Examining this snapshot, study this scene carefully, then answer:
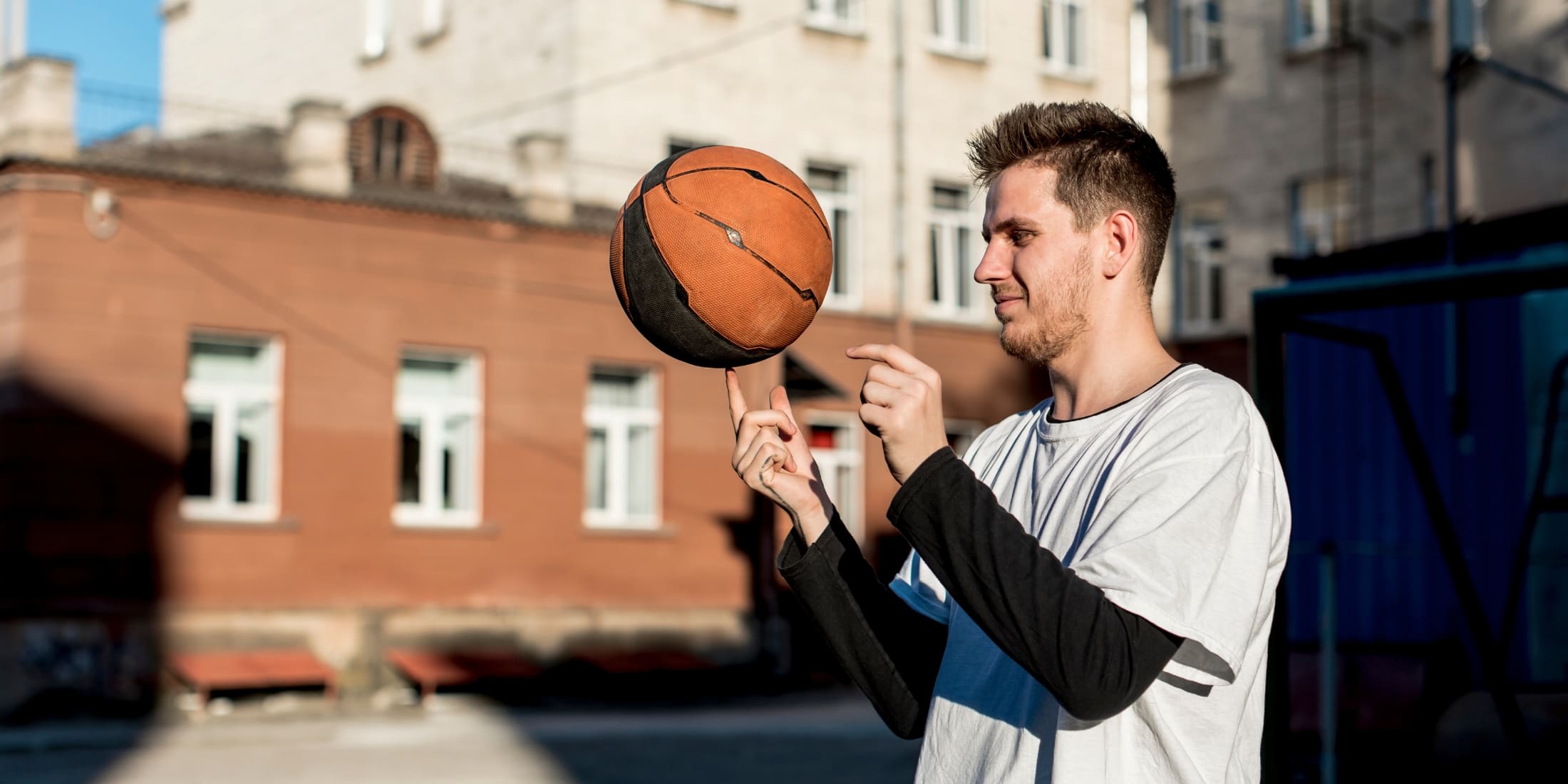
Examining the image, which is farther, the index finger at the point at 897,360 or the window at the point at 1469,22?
the window at the point at 1469,22

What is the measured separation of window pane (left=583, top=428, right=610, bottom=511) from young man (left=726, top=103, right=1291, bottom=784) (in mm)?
18092

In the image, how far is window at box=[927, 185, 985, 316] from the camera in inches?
991

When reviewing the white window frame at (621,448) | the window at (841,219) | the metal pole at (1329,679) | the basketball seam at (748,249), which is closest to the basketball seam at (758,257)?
the basketball seam at (748,249)

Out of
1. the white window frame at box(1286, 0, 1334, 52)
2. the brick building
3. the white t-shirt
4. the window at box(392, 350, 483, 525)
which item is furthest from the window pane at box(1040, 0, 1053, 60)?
the white t-shirt

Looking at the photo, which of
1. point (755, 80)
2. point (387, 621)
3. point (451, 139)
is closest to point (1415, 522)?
point (387, 621)

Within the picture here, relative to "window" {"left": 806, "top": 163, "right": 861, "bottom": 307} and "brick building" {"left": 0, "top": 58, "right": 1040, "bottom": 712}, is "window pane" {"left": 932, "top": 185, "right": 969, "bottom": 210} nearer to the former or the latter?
"window" {"left": 806, "top": 163, "right": 861, "bottom": 307}

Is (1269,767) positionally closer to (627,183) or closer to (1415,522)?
(1415,522)

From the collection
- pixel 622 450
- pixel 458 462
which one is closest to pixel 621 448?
pixel 622 450

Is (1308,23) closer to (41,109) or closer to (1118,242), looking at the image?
(41,109)

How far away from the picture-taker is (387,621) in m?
19.1

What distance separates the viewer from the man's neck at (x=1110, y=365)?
282 centimetres

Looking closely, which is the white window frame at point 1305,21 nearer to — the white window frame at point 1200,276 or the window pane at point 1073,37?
the white window frame at point 1200,276

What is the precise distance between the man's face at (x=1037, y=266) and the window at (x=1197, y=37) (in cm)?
2516

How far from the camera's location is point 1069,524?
2.66 metres
